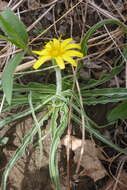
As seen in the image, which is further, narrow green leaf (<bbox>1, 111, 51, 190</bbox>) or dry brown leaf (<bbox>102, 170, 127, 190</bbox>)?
dry brown leaf (<bbox>102, 170, 127, 190</bbox>)

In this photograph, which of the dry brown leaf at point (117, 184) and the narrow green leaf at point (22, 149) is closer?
the narrow green leaf at point (22, 149)

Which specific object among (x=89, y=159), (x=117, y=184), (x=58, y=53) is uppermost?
(x=58, y=53)

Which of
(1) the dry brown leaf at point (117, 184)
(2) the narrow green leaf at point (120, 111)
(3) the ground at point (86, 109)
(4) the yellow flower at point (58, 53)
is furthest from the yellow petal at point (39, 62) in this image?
(1) the dry brown leaf at point (117, 184)

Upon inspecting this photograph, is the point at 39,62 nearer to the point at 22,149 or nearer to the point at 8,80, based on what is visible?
the point at 8,80

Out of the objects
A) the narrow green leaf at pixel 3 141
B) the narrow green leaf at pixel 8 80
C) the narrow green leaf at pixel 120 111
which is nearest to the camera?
the narrow green leaf at pixel 8 80

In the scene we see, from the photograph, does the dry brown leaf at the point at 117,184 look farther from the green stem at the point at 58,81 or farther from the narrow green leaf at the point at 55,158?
the green stem at the point at 58,81

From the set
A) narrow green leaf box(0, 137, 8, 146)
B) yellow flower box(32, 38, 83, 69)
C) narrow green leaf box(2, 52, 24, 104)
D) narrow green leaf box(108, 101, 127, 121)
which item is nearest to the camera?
narrow green leaf box(2, 52, 24, 104)

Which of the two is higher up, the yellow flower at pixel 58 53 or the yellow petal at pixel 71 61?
the yellow flower at pixel 58 53

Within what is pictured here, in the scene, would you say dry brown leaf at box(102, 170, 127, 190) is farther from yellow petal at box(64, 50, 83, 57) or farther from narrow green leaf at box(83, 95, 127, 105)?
Answer: yellow petal at box(64, 50, 83, 57)

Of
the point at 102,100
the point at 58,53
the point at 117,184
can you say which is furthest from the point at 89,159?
the point at 58,53

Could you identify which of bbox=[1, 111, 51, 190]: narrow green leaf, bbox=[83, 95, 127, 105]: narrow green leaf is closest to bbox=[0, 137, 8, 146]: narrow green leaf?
bbox=[1, 111, 51, 190]: narrow green leaf

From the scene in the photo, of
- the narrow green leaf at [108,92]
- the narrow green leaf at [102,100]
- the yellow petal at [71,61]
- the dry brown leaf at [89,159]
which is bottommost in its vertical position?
the dry brown leaf at [89,159]
